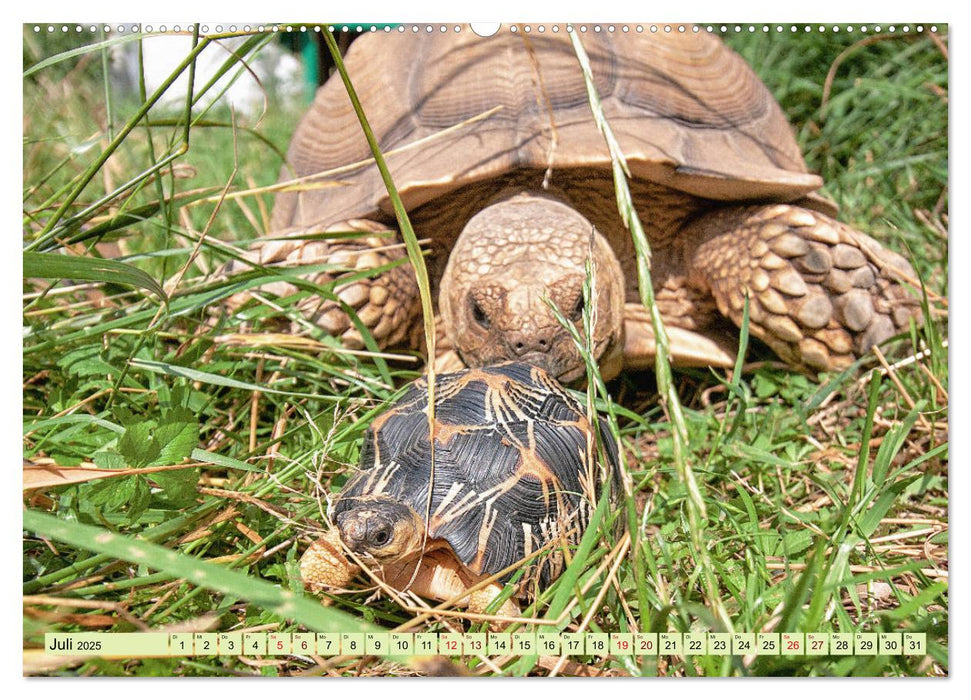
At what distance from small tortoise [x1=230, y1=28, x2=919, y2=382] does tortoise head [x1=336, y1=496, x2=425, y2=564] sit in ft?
2.28

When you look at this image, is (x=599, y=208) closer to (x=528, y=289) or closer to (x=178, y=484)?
(x=528, y=289)

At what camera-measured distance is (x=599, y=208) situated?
2.09 m

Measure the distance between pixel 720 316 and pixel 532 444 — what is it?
50.3 inches

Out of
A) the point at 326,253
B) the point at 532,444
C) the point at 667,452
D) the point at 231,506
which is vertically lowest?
the point at 667,452

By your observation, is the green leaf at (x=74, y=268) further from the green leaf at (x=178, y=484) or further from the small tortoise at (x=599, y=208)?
the small tortoise at (x=599, y=208)

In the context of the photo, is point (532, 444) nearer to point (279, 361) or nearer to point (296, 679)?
point (296, 679)

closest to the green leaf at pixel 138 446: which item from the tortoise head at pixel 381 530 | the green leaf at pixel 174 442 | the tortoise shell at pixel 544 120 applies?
the green leaf at pixel 174 442

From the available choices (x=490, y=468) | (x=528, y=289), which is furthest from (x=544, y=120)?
(x=490, y=468)

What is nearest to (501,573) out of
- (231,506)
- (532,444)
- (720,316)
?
(532,444)

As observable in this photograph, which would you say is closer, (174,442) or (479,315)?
(174,442)

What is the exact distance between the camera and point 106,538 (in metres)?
0.76

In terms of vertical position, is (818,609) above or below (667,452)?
above

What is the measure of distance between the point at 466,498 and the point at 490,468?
61mm
